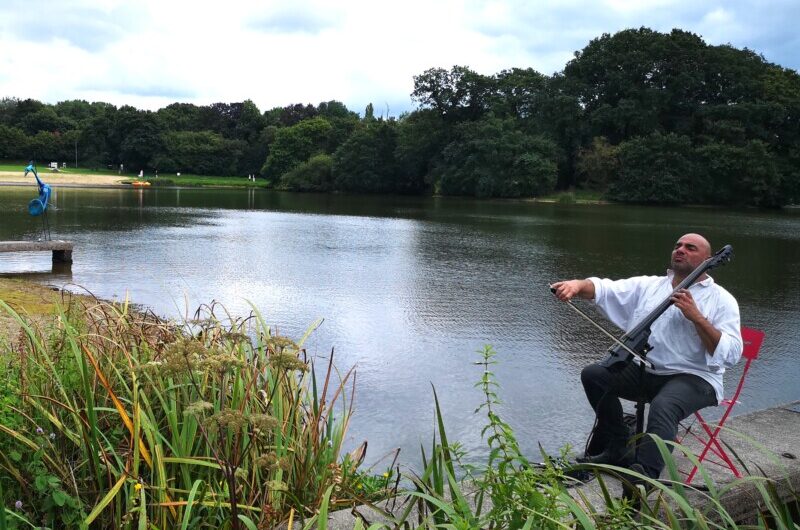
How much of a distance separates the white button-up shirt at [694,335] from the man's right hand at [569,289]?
30 cm

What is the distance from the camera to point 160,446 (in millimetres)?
2551

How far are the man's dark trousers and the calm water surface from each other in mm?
1380

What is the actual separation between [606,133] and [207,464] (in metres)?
58.0

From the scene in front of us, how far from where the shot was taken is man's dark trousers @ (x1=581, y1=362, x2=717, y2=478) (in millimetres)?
3473

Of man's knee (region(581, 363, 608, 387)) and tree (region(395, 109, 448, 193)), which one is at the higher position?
tree (region(395, 109, 448, 193))

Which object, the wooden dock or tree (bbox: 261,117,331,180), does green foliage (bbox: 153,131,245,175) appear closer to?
tree (bbox: 261,117,331,180)

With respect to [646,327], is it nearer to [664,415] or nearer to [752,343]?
[664,415]

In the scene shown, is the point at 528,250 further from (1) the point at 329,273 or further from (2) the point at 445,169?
(2) the point at 445,169

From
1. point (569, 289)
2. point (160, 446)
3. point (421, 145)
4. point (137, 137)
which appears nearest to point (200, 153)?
point (137, 137)

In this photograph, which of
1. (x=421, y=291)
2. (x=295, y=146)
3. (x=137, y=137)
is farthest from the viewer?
(x=137, y=137)

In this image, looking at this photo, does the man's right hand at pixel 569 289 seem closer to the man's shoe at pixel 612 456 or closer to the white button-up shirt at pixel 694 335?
the white button-up shirt at pixel 694 335

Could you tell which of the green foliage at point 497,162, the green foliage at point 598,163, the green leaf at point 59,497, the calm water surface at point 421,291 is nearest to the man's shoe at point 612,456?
the calm water surface at point 421,291

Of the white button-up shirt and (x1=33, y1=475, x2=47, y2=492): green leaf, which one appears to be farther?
the white button-up shirt

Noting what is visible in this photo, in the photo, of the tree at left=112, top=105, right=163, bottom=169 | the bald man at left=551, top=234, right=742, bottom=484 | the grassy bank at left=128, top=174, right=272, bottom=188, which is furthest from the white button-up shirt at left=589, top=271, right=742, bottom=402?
the tree at left=112, top=105, right=163, bottom=169
